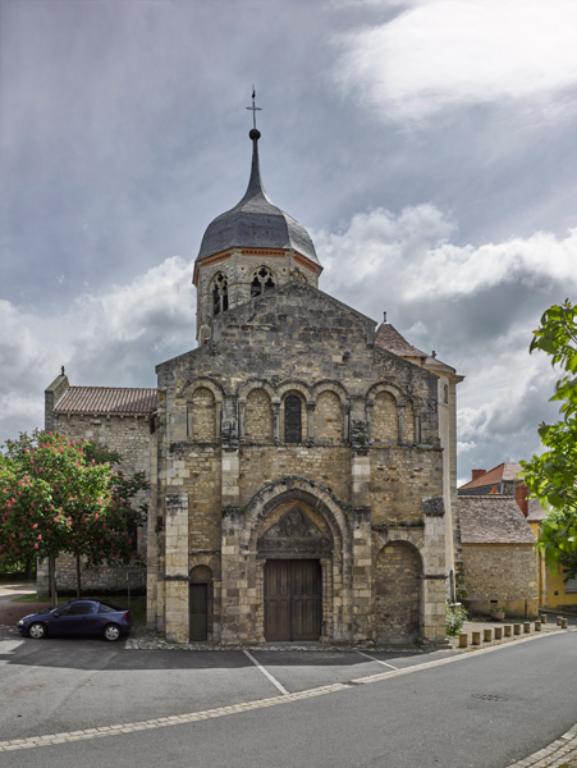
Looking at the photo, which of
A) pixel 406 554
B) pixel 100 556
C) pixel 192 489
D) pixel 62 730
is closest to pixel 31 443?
pixel 100 556

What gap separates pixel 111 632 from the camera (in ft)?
69.3

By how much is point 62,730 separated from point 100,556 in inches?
602

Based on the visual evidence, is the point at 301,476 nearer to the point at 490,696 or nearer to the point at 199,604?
the point at 199,604

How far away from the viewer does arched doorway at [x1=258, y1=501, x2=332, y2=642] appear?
71.1 ft

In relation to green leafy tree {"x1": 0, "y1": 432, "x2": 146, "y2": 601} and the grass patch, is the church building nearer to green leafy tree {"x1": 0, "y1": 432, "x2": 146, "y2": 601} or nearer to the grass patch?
green leafy tree {"x1": 0, "y1": 432, "x2": 146, "y2": 601}

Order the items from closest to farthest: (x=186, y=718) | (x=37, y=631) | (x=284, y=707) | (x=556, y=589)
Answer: (x=186, y=718), (x=284, y=707), (x=37, y=631), (x=556, y=589)

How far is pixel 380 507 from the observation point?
73.7 feet

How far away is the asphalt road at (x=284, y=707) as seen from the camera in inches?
412

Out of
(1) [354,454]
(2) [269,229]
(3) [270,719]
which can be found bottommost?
(3) [270,719]

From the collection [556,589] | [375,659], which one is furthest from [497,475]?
[375,659]

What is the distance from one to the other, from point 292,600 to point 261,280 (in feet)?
49.4

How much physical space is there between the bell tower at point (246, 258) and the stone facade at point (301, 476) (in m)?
9.48

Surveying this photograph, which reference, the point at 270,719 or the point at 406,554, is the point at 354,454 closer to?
the point at 406,554

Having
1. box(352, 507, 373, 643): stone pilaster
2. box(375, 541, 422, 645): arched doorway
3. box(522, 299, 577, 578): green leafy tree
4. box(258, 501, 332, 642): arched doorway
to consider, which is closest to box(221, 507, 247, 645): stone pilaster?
box(258, 501, 332, 642): arched doorway
